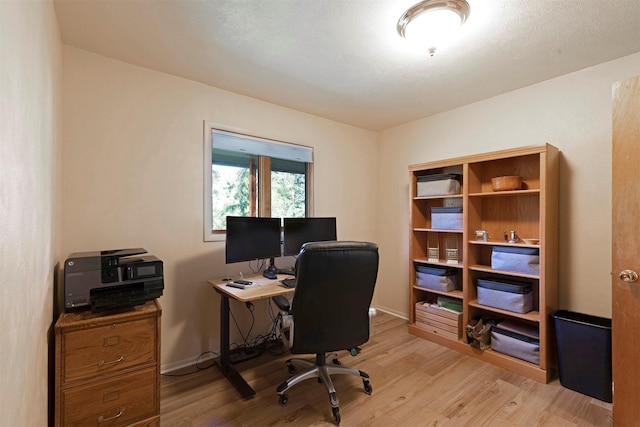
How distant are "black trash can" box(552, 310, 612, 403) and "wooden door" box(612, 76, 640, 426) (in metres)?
0.33

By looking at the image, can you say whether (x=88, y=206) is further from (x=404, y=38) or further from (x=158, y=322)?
(x=404, y=38)

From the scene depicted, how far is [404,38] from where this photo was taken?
73.7 inches

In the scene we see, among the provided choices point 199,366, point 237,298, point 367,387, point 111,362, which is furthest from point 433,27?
point 199,366

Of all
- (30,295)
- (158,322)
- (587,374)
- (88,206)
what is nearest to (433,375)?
(587,374)

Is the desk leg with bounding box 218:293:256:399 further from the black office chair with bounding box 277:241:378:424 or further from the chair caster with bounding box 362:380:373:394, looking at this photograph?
the chair caster with bounding box 362:380:373:394

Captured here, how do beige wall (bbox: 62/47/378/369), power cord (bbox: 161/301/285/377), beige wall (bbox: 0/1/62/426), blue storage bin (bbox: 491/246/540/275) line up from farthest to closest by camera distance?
1. power cord (bbox: 161/301/285/377)
2. blue storage bin (bbox: 491/246/540/275)
3. beige wall (bbox: 62/47/378/369)
4. beige wall (bbox: 0/1/62/426)

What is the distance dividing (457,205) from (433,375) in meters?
1.69

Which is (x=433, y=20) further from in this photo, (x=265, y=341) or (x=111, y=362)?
(x=265, y=341)

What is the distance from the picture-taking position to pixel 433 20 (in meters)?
1.65

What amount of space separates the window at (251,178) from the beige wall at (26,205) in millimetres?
1149

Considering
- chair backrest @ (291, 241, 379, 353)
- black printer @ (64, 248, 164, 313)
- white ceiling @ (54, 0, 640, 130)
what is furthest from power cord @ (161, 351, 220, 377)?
white ceiling @ (54, 0, 640, 130)

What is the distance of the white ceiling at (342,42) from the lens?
1645mm

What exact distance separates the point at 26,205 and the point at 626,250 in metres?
2.93

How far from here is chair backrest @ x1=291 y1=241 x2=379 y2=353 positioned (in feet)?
5.65
